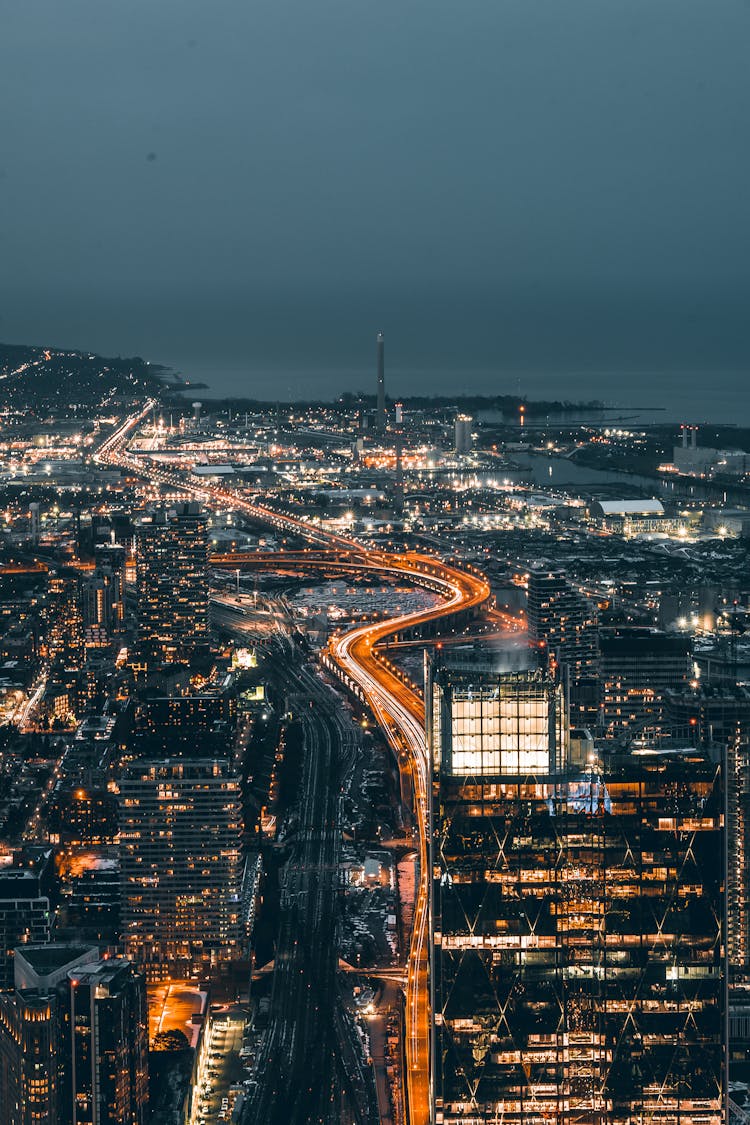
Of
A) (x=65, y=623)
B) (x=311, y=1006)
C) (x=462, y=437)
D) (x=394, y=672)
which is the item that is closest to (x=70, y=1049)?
(x=311, y=1006)

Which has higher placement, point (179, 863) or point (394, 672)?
point (179, 863)

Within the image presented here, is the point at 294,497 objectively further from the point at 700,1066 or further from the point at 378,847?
the point at 700,1066

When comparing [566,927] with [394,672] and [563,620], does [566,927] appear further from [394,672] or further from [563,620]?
[394,672]

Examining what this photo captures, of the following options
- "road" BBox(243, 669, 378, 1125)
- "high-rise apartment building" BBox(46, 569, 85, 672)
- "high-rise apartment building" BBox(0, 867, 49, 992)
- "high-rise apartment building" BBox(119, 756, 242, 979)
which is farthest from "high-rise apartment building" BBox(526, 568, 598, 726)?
"high-rise apartment building" BBox(0, 867, 49, 992)

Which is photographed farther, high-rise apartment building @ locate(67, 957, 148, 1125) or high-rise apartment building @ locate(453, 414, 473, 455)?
high-rise apartment building @ locate(453, 414, 473, 455)

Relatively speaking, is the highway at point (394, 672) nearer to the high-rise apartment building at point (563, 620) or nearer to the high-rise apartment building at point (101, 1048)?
the high-rise apartment building at point (101, 1048)

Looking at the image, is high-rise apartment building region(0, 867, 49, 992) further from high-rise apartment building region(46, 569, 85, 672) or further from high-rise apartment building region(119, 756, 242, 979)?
high-rise apartment building region(46, 569, 85, 672)

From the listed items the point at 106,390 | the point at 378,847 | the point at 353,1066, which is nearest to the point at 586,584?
the point at 378,847
